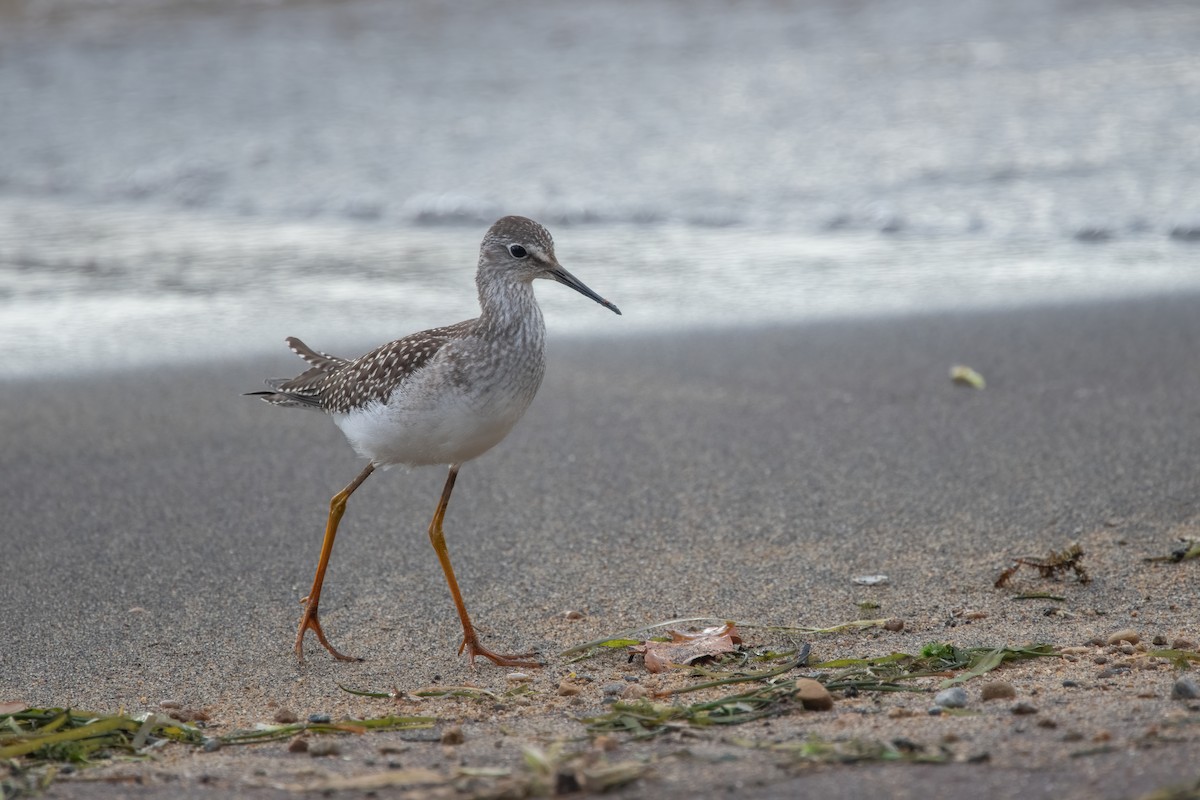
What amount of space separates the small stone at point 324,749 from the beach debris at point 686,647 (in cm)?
104

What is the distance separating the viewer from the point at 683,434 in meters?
5.97

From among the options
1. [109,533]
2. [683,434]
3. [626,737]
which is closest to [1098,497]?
[683,434]

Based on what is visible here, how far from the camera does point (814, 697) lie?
10.7 ft

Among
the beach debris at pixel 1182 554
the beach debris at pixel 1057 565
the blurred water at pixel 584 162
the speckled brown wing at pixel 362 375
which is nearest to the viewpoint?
the speckled brown wing at pixel 362 375

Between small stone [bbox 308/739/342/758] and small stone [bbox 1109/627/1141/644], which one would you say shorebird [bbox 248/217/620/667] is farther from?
small stone [bbox 1109/627/1141/644]

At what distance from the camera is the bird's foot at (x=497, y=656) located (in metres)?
3.95

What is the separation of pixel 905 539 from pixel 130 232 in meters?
6.91

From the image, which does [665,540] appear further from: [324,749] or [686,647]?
[324,749]

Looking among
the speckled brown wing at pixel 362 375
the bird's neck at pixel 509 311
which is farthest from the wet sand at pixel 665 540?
the bird's neck at pixel 509 311

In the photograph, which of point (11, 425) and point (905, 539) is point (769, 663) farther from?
point (11, 425)

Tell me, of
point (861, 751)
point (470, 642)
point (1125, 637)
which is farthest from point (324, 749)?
point (1125, 637)

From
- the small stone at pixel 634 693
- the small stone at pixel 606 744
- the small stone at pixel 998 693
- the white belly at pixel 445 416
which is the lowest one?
the small stone at pixel 634 693

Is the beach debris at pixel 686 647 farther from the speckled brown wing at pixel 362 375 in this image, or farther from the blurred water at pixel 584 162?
the blurred water at pixel 584 162

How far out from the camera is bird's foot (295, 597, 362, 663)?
13.3 feet
